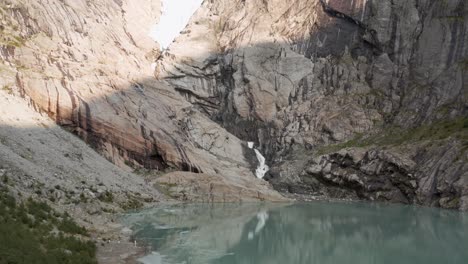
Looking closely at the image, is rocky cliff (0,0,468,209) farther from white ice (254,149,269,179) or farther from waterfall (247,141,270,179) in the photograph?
white ice (254,149,269,179)

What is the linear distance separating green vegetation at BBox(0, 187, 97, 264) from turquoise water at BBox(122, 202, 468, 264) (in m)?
4.95

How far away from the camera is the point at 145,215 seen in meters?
49.1

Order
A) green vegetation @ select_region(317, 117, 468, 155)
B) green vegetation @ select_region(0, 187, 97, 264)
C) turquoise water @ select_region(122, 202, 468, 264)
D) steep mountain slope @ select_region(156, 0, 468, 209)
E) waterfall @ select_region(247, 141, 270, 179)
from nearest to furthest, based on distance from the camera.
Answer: green vegetation @ select_region(0, 187, 97, 264)
turquoise water @ select_region(122, 202, 468, 264)
green vegetation @ select_region(317, 117, 468, 155)
steep mountain slope @ select_region(156, 0, 468, 209)
waterfall @ select_region(247, 141, 270, 179)

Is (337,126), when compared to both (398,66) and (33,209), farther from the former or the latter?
(33,209)

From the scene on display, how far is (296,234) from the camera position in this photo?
1772 inches

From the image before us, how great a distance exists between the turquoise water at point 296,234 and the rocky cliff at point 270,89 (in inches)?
500

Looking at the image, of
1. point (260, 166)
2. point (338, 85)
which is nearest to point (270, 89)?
point (338, 85)

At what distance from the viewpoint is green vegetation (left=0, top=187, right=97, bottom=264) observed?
18.7 metres

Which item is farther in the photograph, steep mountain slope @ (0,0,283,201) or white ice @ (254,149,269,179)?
white ice @ (254,149,269,179)

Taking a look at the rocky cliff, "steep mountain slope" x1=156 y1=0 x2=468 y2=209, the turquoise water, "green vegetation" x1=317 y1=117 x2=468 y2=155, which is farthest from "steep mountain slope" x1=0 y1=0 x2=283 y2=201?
"green vegetation" x1=317 y1=117 x2=468 y2=155

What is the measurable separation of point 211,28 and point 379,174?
66690 millimetres

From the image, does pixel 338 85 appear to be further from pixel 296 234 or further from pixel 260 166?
pixel 296 234

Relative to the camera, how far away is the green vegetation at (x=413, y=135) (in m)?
78.0

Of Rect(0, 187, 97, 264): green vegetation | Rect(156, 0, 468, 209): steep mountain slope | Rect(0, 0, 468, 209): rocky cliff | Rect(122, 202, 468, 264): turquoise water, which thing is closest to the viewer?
Rect(0, 187, 97, 264): green vegetation
